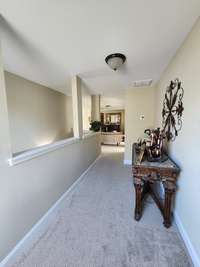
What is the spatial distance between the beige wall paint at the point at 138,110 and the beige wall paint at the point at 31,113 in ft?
7.47

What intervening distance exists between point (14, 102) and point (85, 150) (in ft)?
6.30

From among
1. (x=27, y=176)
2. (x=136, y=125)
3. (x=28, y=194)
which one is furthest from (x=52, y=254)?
(x=136, y=125)

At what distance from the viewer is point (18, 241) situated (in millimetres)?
1346

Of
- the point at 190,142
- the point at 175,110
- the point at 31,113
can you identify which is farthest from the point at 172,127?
the point at 31,113

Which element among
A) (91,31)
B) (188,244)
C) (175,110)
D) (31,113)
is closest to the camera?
(188,244)

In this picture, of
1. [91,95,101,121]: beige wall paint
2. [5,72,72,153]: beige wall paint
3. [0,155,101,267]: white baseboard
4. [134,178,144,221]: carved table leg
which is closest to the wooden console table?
[134,178,144,221]: carved table leg

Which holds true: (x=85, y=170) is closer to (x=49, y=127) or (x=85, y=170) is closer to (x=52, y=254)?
(x=49, y=127)

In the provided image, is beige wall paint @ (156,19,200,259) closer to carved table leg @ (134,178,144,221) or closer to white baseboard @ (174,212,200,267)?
white baseboard @ (174,212,200,267)

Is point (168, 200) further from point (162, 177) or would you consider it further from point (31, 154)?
point (31, 154)

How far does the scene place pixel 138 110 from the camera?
3.92 metres

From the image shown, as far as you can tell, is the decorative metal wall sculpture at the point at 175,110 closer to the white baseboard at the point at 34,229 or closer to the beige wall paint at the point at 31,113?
the white baseboard at the point at 34,229

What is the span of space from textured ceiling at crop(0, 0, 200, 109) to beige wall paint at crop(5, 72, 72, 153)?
524 mm

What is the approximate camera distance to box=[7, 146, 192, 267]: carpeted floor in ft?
4.10

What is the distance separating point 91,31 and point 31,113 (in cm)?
236
